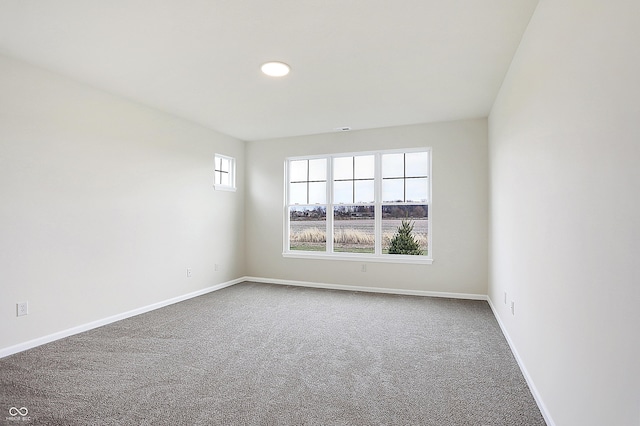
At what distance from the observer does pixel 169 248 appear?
4418mm

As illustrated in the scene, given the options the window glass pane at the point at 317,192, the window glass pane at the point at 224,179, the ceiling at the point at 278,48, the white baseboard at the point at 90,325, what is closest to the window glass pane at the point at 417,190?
the ceiling at the point at 278,48

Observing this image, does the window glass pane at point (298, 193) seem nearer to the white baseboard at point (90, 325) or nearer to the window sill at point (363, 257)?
the window sill at point (363, 257)

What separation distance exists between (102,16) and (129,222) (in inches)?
90.2

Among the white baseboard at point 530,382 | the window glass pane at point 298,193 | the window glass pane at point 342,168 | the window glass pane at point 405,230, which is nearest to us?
the white baseboard at point 530,382

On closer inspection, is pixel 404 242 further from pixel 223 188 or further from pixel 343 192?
pixel 223 188

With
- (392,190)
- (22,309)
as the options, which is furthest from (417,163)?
(22,309)

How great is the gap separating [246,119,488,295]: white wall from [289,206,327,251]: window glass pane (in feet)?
0.74

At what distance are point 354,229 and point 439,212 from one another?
1.36 m

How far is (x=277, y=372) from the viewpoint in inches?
98.4

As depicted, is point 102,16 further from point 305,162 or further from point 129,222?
point 305,162

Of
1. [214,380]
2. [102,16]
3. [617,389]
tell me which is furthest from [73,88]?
[617,389]

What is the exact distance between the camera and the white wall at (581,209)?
3.67 ft

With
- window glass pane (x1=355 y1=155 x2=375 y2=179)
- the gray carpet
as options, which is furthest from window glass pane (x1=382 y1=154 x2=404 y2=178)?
the gray carpet

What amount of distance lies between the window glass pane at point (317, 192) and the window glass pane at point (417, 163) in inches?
55.7
